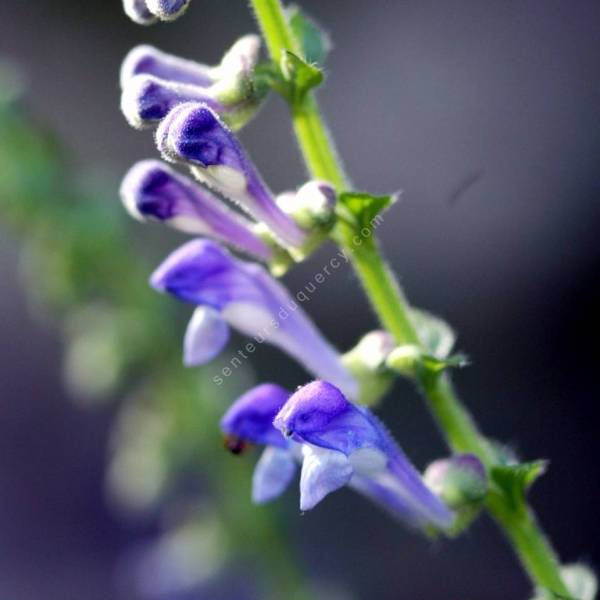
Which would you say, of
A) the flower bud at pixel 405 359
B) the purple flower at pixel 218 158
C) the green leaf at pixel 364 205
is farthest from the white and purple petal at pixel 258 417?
the green leaf at pixel 364 205

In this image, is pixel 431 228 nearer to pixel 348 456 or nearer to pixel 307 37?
pixel 307 37

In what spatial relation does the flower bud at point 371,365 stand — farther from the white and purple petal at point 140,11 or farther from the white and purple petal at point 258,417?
the white and purple petal at point 140,11

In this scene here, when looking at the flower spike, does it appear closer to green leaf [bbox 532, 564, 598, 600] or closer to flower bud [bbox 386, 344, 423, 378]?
flower bud [bbox 386, 344, 423, 378]

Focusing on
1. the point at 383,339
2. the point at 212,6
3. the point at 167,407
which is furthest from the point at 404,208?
the point at 383,339

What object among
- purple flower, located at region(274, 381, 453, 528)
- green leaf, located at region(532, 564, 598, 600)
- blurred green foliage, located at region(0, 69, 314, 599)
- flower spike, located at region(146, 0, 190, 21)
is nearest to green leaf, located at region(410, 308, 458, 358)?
purple flower, located at region(274, 381, 453, 528)

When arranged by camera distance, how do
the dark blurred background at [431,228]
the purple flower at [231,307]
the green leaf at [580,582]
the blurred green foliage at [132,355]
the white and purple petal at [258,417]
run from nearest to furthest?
the green leaf at [580,582], the white and purple petal at [258,417], the purple flower at [231,307], the blurred green foliage at [132,355], the dark blurred background at [431,228]

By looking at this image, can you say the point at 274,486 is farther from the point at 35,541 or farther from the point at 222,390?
the point at 35,541
